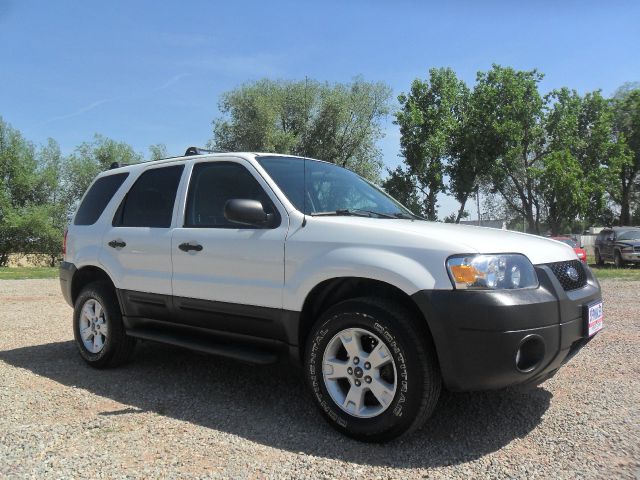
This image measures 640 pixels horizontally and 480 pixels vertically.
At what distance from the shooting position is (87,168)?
128ft

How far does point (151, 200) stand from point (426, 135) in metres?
27.9

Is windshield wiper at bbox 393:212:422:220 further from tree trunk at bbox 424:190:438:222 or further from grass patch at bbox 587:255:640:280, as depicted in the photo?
tree trunk at bbox 424:190:438:222

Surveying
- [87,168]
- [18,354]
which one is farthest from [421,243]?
[87,168]

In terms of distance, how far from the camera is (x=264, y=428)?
3.57 metres

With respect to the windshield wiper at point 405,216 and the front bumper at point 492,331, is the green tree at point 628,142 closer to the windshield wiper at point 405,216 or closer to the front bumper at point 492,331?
the windshield wiper at point 405,216

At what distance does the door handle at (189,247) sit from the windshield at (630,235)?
21534 mm

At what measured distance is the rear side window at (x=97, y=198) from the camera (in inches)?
211

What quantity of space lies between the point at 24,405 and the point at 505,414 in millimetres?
3533

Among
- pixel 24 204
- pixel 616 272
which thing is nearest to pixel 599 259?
pixel 616 272

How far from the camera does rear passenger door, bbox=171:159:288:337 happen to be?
12.4ft

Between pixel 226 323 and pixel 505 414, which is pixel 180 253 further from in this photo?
pixel 505 414

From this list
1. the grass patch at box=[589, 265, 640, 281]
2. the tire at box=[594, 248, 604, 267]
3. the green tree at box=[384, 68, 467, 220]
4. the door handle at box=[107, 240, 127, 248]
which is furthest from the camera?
the green tree at box=[384, 68, 467, 220]

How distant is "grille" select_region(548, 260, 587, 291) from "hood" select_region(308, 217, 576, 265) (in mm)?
39

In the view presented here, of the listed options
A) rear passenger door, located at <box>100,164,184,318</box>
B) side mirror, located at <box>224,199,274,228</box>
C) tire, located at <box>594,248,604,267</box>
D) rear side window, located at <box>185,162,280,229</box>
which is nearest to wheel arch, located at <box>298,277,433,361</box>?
side mirror, located at <box>224,199,274,228</box>
